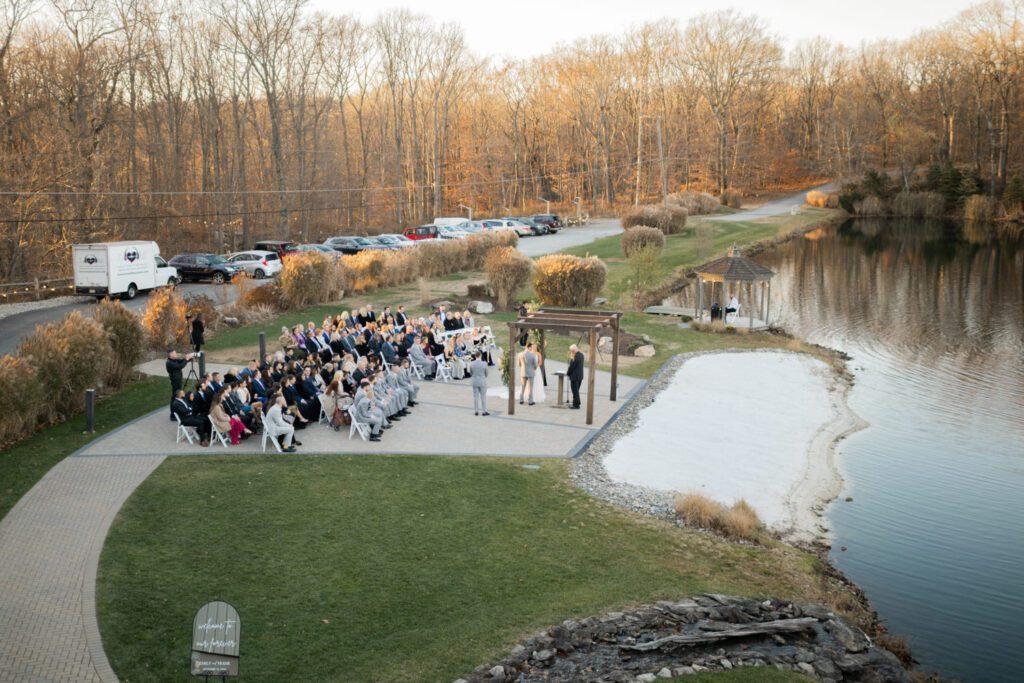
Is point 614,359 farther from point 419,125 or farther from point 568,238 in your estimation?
point 419,125

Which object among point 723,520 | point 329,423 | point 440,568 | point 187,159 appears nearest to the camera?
point 440,568

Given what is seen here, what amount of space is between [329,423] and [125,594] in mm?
7865

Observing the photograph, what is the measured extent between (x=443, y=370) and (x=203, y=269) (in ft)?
72.0

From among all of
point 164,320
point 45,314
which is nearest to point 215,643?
point 164,320

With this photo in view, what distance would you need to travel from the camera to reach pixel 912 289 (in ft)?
146

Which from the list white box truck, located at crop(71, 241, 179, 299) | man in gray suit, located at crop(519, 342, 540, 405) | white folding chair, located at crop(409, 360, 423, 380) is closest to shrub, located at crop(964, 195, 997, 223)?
white box truck, located at crop(71, 241, 179, 299)

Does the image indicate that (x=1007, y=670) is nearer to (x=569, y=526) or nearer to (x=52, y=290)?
(x=569, y=526)

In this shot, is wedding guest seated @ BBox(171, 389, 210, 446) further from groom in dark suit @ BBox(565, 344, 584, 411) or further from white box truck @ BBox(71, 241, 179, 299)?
white box truck @ BBox(71, 241, 179, 299)

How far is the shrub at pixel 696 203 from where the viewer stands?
78688 mm

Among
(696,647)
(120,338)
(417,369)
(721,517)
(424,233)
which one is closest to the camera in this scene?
(696,647)

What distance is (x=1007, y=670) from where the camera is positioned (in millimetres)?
11688

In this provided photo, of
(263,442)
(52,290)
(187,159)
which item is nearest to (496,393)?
(263,442)

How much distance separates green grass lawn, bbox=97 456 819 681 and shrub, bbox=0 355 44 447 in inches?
145

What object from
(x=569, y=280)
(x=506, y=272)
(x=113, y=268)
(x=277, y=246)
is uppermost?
(x=277, y=246)
